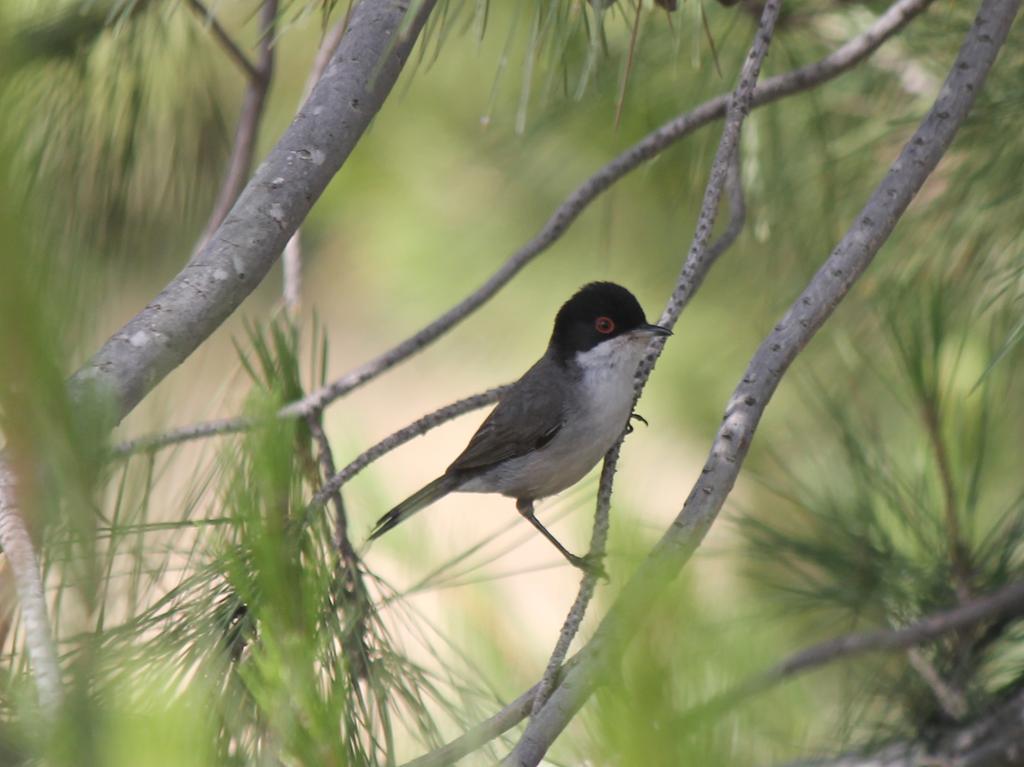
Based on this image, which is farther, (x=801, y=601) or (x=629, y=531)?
(x=801, y=601)

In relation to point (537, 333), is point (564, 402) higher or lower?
lower

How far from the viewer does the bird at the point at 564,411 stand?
279 cm

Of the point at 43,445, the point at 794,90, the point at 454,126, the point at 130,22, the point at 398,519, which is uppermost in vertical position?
the point at 454,126

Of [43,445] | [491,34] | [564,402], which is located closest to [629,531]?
[43,445]

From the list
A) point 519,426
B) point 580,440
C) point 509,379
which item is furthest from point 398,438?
point 509,379

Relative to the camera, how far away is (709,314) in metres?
3.55

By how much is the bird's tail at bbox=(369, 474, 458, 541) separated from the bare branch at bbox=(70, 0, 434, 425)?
0.93m

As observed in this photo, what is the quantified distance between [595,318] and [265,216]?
160 cm

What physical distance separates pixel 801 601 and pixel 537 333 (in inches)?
76.1

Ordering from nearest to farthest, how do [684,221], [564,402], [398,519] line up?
[398,519] → [564,402] → [684,221]

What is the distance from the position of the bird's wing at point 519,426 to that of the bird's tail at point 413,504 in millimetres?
85

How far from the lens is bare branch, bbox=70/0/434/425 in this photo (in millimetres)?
1171

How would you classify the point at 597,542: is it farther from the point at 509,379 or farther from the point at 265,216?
the point at 509,379

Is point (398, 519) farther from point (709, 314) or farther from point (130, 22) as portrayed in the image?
point (709, 314)
